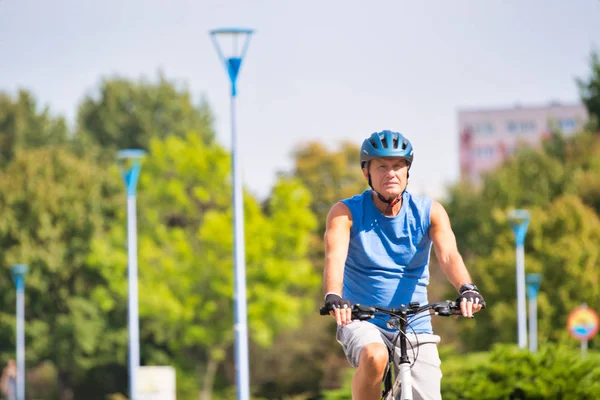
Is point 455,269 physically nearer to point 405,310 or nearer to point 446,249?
point 446,249

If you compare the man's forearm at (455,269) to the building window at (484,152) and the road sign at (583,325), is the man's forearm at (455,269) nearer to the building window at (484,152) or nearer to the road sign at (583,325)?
the road sign at (583,325)

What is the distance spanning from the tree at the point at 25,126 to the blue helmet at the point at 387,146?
60638mm

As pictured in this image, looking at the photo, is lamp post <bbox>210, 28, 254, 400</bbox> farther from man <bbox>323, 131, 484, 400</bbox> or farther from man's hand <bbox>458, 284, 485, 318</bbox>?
man's hand <bbox>458, 284, 485, 318</bbox>

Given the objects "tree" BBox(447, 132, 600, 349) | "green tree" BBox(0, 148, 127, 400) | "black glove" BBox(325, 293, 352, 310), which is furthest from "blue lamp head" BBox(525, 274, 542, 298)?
"black glove" BBox(325, 293, 352, 310)

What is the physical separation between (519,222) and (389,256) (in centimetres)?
3562

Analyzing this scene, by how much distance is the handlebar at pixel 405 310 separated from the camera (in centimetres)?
579

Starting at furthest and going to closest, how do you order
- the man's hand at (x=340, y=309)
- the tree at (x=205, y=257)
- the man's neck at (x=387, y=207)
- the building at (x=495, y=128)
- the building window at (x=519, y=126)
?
the building window at (x=519, y=126) → the building at (x=495, y=128) → the tree at (x=205, y=257) → the man's neck at (x=387, y=207) → the man's hand at (x=340, y=309)

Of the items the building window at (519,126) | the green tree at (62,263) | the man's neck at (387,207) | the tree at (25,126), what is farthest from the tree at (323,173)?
the building window at (519,126)

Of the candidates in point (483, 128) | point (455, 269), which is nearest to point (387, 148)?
point (455, 269)

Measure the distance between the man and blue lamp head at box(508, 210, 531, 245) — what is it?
110 ft

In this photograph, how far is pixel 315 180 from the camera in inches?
2554

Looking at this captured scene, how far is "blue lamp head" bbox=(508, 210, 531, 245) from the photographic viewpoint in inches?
1555

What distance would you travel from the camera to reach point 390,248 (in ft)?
20.4

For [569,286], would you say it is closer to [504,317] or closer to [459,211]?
[504,317]
